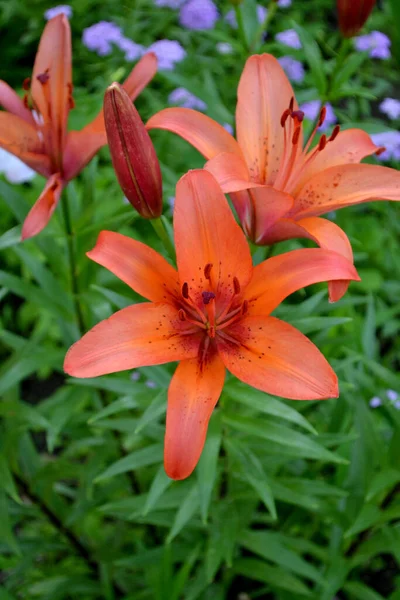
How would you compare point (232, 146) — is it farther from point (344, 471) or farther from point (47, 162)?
point (344, 471)

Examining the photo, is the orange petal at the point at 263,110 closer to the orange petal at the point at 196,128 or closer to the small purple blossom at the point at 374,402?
the orange petal at the point at 196,128

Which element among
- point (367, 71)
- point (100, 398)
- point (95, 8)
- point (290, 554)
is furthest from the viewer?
point (367, 71)

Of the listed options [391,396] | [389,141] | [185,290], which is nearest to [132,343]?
[185,290]

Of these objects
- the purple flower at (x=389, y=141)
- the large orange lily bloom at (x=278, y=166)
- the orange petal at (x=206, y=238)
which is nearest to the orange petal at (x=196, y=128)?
the large orange lily bloom at (x=278, y=166)

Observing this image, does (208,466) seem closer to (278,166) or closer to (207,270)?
(207,270)

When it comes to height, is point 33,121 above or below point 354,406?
above

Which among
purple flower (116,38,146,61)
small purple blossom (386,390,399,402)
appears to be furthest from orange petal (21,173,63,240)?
purple flower (116,38,146,61)

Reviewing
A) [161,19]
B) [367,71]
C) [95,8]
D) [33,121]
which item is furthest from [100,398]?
[367,71]

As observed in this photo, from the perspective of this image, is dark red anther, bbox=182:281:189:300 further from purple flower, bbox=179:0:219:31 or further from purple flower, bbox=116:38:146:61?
purple flower, bbox=179:0:219:31
